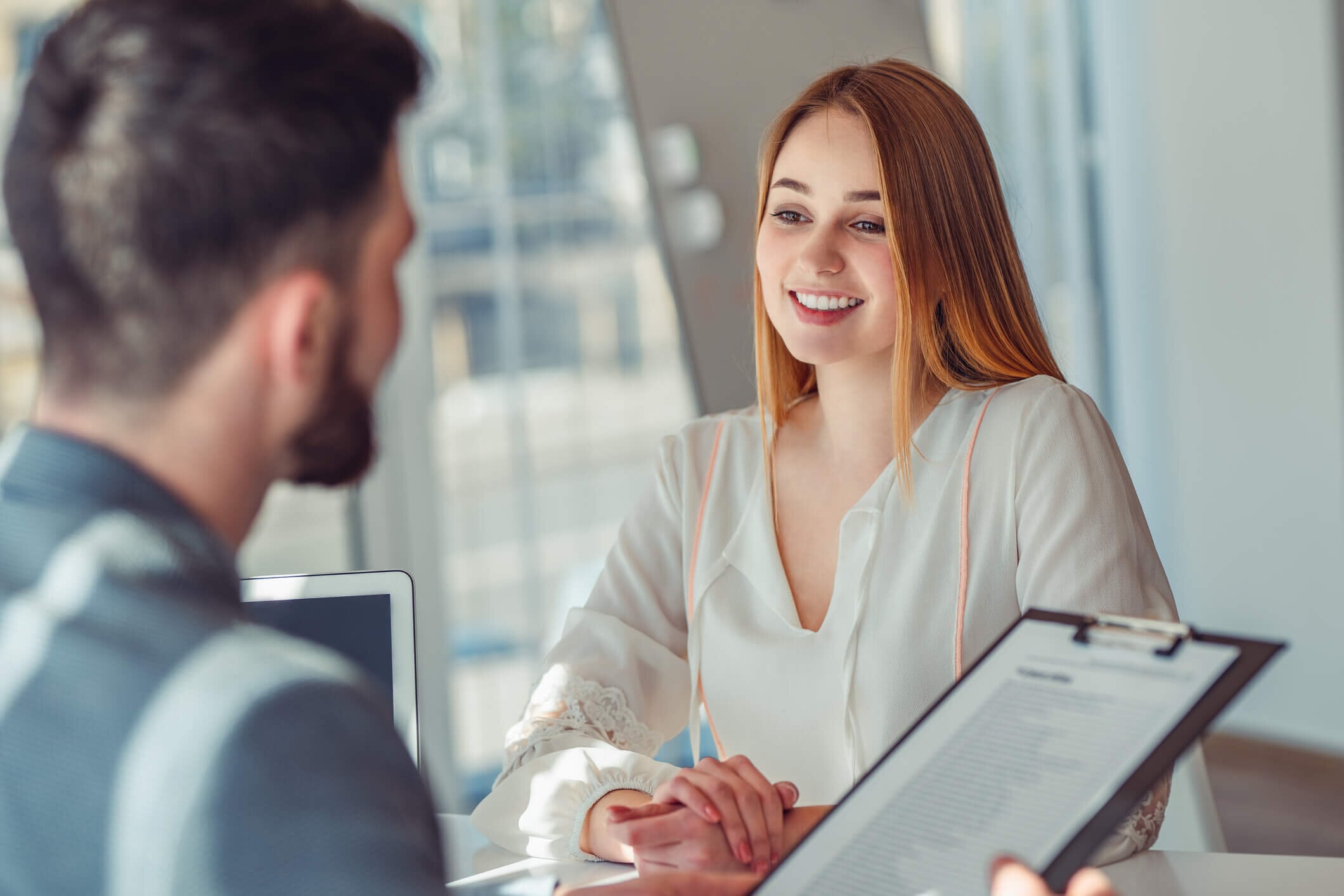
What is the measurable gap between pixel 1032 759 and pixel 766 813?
40 cm

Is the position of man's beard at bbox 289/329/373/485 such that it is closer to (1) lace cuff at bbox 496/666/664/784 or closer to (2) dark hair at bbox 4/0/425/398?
(2) dark hair at bbox 4/0/425/398

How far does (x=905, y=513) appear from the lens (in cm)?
146

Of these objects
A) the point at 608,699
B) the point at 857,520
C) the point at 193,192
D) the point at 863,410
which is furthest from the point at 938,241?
the point at 193,192

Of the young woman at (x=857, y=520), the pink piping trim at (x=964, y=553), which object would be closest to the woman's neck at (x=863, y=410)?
the young woman at (x=857, y=520)

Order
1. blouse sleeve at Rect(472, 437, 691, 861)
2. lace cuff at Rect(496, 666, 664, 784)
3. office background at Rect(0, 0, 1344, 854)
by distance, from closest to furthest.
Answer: blouse sleeve at Rect(472, 437, 691, 861) < lace cuff at Rect(496, 666, 664, 784) < office background at Rect(0, 0, 1344, 854)

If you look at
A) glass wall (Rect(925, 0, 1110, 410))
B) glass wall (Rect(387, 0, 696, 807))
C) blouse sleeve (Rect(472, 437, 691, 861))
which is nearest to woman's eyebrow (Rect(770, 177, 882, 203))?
blouse sleeve (Rect(472, 437, 691, 861))

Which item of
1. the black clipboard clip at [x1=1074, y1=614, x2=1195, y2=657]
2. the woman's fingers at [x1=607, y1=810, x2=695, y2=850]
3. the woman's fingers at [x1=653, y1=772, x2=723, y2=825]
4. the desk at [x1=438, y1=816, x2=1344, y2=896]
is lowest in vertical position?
the desk at [x1=438, y1=816, x2=1344, y2=896]

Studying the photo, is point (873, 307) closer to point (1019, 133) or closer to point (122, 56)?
point (122, 56)

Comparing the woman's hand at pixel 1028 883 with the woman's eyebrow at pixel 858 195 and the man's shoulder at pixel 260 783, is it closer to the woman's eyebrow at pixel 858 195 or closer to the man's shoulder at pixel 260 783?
the man's shoulder at pixel 260 783

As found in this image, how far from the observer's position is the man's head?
22.1 inches

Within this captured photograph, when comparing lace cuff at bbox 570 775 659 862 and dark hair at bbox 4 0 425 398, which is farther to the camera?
lace cuff at bbox 570 775 659 862

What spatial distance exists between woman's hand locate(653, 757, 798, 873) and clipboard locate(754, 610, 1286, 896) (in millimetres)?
292

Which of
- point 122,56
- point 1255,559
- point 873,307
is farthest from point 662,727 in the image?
point 1255,559

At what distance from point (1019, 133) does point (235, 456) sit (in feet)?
12.1
